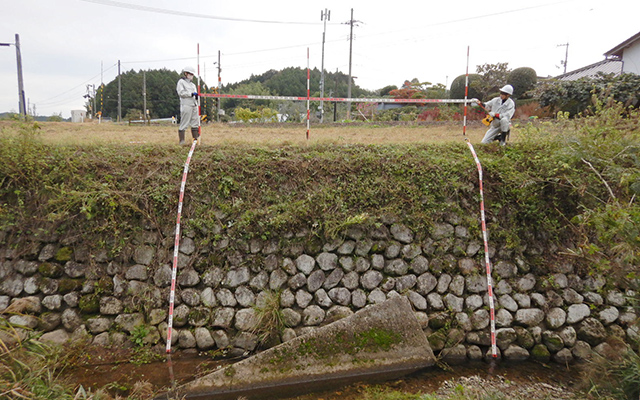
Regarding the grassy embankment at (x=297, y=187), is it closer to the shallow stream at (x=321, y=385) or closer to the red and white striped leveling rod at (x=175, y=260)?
the red and white striped leveling rod at (x=175, y=260)

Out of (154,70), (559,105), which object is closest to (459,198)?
(559,105)

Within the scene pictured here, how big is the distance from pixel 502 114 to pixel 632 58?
16590mm

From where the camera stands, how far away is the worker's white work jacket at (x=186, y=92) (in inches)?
329

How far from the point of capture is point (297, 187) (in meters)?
6.59

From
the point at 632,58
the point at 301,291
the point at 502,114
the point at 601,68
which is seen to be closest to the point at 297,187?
the point at 301,291

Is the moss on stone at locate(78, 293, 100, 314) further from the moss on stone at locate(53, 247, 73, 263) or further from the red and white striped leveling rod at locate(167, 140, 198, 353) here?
the red and white striped leveling rod at locate(167, 140, 198, 353)

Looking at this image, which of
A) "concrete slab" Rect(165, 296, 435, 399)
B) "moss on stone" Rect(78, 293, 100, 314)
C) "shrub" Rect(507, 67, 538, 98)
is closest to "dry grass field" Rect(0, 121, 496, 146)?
"moss on stone" Rect(78, 293, 100, 314)

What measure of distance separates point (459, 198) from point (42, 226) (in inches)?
267

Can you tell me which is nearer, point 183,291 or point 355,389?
point 355,389

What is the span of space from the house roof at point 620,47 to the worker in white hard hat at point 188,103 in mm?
20673

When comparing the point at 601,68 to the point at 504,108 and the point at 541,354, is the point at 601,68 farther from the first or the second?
the point at 541,354

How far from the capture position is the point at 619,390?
3.73m

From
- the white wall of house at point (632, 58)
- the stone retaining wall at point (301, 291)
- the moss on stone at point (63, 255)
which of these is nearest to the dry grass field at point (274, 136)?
the moss on stone at point (63, 255)

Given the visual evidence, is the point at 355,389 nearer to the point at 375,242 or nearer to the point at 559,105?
the point at 375,242
